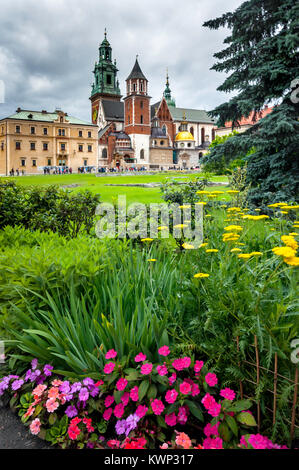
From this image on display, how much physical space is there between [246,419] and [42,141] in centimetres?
3715

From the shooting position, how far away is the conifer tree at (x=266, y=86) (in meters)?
6.40

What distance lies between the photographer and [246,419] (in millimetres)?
1461

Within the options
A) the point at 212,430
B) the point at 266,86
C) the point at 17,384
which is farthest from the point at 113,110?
the point at 212,430

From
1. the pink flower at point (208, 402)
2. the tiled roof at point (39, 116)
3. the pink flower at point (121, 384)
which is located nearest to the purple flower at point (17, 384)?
the pink flower at point (121, 384)

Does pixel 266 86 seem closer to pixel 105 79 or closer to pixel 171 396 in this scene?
pixel 171 396

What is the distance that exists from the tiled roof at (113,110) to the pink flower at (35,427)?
242 feet

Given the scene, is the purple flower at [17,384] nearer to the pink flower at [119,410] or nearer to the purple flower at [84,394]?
the purple flower at [84,394]

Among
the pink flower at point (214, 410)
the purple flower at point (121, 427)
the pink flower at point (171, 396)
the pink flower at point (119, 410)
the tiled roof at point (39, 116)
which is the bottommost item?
the purple flower at point (121, 427)

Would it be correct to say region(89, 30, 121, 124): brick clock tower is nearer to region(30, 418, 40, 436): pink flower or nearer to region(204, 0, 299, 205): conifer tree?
region(204, 0, 299, 205): conifer tree

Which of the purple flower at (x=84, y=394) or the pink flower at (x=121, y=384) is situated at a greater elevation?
the pink flower at (x=121, y=384)

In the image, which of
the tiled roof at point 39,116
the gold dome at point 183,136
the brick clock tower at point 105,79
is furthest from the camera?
the brick clock tower at point 105,79

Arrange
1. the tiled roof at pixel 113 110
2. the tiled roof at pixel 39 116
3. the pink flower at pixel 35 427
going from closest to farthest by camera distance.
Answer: the pink flower at pixel 35 427, the tiled roof at pixel 39 116, the tiled roof at pixel 113 110

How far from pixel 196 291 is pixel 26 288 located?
116 centimetres
